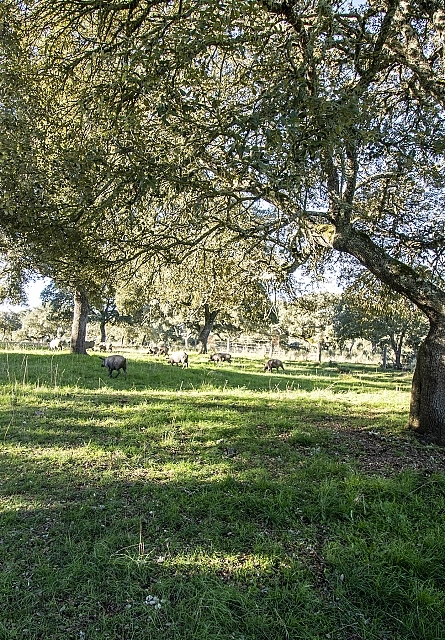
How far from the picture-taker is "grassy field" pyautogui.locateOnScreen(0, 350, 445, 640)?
2.92m

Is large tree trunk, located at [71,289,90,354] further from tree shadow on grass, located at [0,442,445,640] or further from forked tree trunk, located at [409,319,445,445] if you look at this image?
forked tree trunk, located at [409,319,445,445]

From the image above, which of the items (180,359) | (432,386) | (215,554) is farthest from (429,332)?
(180,359)

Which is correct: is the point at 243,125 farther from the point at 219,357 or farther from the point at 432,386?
the point at 219,357

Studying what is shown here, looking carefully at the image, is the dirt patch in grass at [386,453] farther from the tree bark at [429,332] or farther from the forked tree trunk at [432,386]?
the tree bark at [429,332]

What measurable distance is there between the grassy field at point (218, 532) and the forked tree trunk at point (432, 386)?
1.39 feet

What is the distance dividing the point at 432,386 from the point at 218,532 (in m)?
4.80

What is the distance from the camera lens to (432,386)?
667 cm

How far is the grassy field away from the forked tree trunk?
0.42 meters

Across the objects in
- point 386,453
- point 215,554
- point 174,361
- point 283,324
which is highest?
point 283,324

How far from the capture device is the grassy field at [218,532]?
9.59ft

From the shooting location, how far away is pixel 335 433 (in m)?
7.21

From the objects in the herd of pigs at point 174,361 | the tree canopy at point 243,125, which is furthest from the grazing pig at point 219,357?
the tree canopy at point 243,125

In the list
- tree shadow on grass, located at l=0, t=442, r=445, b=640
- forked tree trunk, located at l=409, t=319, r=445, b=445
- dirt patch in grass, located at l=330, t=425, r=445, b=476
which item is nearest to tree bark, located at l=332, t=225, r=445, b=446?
forked tree trunk, located at l=409, t=319, r=445, b=445

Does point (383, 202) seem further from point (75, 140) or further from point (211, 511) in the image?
point (211, 511)
